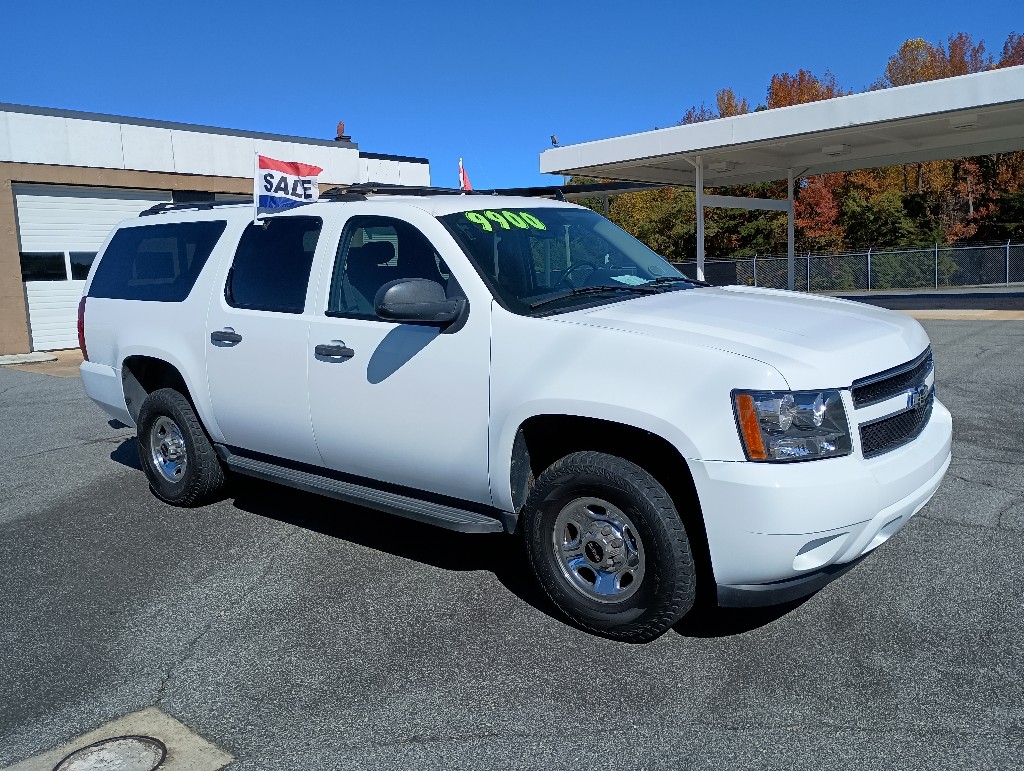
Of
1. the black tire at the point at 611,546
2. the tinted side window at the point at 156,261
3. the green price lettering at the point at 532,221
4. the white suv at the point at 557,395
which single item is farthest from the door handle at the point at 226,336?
the black tire at the point at 611,546

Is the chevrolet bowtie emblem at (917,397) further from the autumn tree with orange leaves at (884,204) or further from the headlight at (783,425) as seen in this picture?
the autumn tree with orange leaves at (884,204)

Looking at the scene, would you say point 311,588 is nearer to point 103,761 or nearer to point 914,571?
point 103,761

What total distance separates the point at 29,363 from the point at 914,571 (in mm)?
16680

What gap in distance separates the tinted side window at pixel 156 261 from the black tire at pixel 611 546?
311 centimetres

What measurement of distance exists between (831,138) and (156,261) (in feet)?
48.2

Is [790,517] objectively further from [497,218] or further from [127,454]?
[127,454]

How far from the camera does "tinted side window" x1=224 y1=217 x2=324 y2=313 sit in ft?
16.7

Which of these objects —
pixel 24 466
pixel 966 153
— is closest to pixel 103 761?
pixel 24 466

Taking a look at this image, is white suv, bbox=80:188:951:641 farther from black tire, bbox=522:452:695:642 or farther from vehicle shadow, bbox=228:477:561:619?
vehicle shadow, bbox=228:477:561:619

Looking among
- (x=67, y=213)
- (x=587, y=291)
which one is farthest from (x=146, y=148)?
(x=587, y=291)

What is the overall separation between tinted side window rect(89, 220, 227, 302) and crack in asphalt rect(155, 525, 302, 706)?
174 cm

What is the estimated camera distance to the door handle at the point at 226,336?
5.30 metres

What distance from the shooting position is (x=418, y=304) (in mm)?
4145

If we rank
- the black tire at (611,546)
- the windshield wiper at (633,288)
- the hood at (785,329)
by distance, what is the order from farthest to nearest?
1. the windshield wiper at (633,288)
2. the black tire at (611,546)
3. the hood at (785,329)
